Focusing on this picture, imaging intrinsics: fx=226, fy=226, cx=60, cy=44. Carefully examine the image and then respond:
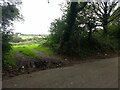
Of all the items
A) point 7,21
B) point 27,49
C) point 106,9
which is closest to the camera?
point 7,21

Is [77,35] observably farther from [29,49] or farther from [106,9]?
[106,9]

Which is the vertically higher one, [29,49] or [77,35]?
[77,35]

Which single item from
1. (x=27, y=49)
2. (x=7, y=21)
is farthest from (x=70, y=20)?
(x=7, y=21)

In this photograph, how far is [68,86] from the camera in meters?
8.20

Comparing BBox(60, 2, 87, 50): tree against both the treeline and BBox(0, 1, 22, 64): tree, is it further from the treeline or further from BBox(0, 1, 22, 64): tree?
BBox(0, 1, 22, 64): tree

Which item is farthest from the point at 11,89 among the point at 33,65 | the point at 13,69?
the point at 33,65

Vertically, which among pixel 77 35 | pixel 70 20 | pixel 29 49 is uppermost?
pixel 70 20

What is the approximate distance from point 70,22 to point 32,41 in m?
4.48

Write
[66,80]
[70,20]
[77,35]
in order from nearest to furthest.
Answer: [66,80] → [70,20] → [77,35]

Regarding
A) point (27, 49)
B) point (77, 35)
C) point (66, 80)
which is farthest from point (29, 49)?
point (66, 80)

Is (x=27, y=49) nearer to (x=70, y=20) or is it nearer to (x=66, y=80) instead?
(x=70, y=20)

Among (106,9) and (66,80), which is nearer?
(66,80)

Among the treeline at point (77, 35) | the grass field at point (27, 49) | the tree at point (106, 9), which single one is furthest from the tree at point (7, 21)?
the tree at point (106, 9)

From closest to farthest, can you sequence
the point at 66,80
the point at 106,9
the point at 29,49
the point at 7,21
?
the point at 66,80 < the point at 7,21 < the point at 29,49 < the point at 106,9
